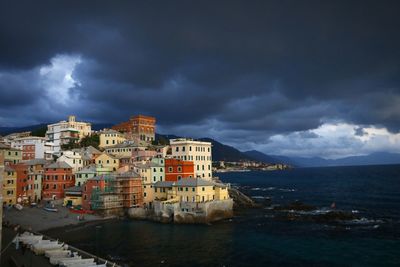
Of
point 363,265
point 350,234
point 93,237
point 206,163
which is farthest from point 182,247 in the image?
point 206,163

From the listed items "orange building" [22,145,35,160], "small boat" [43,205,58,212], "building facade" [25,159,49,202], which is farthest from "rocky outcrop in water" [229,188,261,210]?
"orange building" [22,145,35,160]

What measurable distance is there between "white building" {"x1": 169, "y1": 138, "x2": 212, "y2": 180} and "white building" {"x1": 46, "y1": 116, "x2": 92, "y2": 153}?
49.3 metres

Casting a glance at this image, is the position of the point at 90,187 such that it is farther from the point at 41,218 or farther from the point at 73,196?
the point at 41,218

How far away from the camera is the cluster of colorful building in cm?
8138

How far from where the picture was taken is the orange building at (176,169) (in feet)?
299

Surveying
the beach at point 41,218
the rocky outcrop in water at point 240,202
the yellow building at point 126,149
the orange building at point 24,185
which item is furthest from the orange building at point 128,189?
the rocky outcrop in water at point 240,202

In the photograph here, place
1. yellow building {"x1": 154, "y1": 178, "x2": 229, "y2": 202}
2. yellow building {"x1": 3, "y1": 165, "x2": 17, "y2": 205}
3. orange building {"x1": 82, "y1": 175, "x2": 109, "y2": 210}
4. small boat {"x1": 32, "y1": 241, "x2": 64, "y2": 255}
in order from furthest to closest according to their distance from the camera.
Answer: yellow building {"x1": 3, "y1": 165, "x2": 17, "y2": 205}, orange building {"x1": 82, "y1": 175, "x2": 109, "y2": 210}, yellow building {"x1": 154, "y1": 178, "x2": 229, "y2": 202}, small boat {"x1": 32, "y1": 241, "x2": 64, "y2": 255}

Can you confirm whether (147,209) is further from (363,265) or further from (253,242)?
(363,265)

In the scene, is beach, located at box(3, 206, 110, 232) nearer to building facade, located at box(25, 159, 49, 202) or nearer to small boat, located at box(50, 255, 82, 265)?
building facade, located at box(25, 159, 49, 202)

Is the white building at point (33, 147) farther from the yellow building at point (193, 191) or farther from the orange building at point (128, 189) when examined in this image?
the yellow building at point (193, 191)

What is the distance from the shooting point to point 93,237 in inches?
2392

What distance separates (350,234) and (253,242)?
60.4 feet

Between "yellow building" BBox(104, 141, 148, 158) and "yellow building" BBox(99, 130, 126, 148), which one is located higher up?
"yellow building" BBox(99, 130, 126, 148)

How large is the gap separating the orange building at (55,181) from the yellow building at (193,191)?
28478 mm
